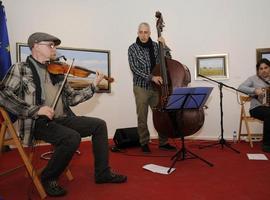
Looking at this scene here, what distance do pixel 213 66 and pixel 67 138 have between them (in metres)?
3.21

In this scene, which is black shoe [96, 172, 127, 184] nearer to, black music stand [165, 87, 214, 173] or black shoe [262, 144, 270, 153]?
black music stand [165, 87, 214, 173]

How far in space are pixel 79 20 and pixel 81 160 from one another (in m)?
2.38


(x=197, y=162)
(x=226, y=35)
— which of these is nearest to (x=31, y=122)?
(x=197, y=162)

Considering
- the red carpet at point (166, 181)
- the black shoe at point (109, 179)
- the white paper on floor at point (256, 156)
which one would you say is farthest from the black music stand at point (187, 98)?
the white paper on floor at point (256, 156)

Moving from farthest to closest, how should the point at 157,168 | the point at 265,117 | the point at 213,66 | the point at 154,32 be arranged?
the point at 154,32, the point at 213,66, the point at 265,117, the point at 157,168

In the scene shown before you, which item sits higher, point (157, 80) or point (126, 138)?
point (157, 80)

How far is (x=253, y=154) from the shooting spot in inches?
141

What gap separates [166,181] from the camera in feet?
8.59

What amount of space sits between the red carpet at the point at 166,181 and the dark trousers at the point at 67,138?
211 mm

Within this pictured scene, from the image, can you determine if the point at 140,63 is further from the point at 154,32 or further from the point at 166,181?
the point at 166,181

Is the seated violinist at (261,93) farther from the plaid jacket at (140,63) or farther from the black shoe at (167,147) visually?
the plaid jacket at (140,63)

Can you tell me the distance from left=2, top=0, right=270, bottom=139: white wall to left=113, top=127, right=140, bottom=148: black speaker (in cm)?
82

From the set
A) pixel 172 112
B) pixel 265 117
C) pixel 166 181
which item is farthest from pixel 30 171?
pixel 265 117

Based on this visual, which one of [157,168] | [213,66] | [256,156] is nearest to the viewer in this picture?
[157,168]
